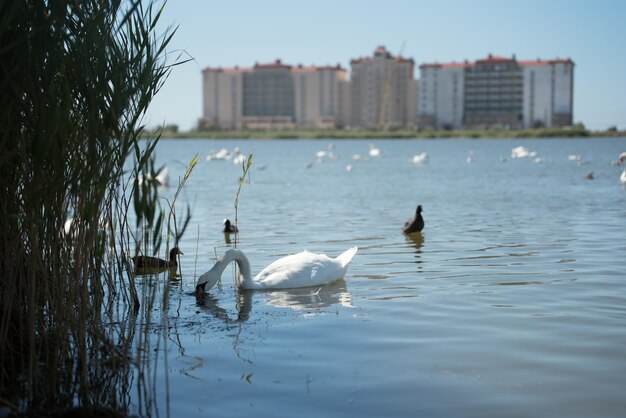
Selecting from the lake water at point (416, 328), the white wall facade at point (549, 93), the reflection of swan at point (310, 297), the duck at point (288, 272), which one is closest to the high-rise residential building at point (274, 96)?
the white wall facade at point (549, 93)

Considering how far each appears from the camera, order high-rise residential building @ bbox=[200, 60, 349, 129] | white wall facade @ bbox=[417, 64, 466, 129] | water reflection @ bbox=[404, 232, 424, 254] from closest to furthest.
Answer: water reflection @ bbox=[404, 232, 424, 254], white wall facade @ bbox=[417, 64, 466, 129], high-rise residential building @ bbox=[200, 60, 349, 129]

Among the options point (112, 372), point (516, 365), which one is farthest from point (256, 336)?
point (516, 365)

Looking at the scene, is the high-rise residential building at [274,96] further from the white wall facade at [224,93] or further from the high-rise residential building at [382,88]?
the high-rise residential building at [382,88]

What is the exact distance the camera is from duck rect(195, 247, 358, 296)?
9047 mm

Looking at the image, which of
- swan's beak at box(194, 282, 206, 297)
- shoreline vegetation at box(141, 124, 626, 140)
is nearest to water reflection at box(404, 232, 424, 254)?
swan's beak at box(194, 282, 206, 297)

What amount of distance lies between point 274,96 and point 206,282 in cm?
16419

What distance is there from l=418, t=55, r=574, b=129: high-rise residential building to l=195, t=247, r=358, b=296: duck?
14182 centimetres

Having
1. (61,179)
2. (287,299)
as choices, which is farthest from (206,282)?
(61,179)

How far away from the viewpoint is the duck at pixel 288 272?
905 centimetres

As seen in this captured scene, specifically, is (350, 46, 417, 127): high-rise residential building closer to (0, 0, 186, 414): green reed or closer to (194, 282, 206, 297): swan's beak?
(194, 282, 206, 297): swan's beak

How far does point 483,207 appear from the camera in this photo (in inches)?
745

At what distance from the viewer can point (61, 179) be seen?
18.1 ft

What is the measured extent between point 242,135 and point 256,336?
118 m

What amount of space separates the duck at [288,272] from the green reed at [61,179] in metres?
2.86
